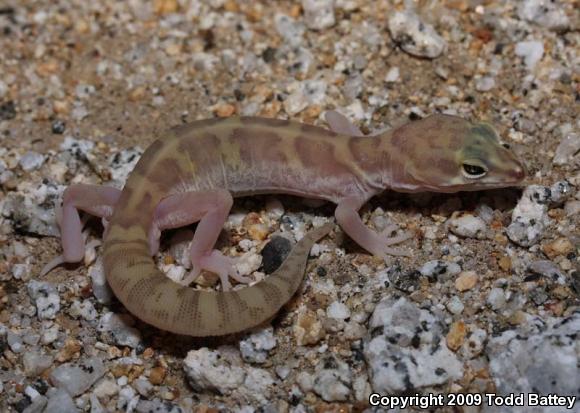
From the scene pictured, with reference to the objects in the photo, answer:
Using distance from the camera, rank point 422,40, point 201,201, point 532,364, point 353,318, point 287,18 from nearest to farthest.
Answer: point 532,364 < point 353,318 < point 201,201 < point 422,40 < point 287,18

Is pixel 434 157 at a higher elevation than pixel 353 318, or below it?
higher

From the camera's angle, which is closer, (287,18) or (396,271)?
(396,271)

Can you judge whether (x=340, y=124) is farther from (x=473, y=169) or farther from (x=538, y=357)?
(x=538, y=357)

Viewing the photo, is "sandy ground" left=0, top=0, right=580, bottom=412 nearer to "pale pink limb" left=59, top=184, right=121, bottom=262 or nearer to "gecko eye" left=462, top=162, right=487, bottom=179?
"pale pink limb" left=59, top=184, right=121, bottom=262

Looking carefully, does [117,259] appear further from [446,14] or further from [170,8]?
[446,14]

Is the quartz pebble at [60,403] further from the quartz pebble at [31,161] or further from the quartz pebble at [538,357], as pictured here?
the quartz pebble at [538,357]

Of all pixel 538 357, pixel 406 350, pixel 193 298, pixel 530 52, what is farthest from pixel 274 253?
pixel 530 52

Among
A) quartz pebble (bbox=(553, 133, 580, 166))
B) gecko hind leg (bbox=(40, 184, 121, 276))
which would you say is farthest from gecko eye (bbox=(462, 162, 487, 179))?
gecko hind leg (bbox=(40, 184, 121, 276))

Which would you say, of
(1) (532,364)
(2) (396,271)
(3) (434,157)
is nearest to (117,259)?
(2) (396,271)
